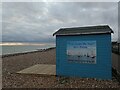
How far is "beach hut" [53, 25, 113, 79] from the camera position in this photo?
8.90 m

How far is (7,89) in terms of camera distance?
7.20 meters

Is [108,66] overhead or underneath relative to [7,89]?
overhead

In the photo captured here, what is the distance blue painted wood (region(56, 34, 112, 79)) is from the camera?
888 cm

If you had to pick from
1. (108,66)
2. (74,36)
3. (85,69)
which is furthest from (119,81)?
(74,36)

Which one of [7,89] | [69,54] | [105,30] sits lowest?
[7,89]

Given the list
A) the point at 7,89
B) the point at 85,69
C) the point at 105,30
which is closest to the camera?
the point at 7,89

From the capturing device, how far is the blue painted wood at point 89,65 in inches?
349

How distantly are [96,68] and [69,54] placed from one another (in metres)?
1.76

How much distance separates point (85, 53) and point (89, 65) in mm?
722

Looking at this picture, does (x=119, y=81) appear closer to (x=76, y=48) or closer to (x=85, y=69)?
(x=85, y=69)

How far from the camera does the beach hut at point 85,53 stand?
890 cm

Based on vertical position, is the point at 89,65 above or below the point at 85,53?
below

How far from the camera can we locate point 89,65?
9.30 meters

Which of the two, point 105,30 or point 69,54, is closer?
point 105,30
